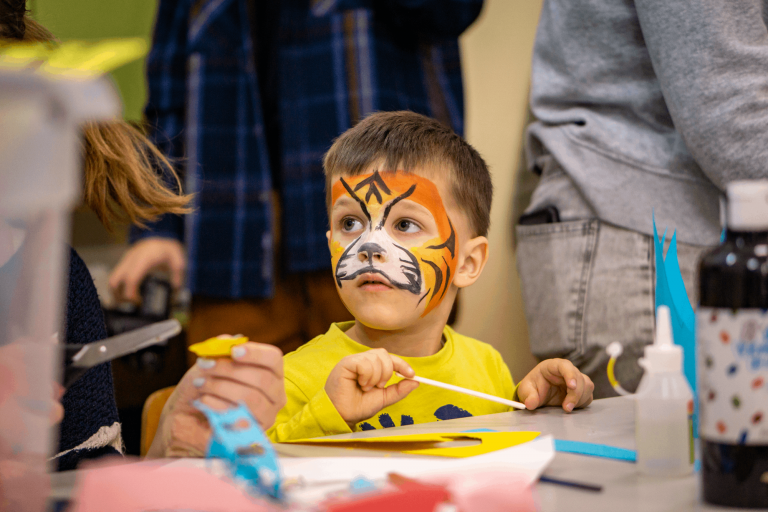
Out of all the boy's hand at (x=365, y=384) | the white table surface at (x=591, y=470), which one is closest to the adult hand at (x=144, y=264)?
the boy's hand at (x=365, y=384)

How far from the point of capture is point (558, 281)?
1.28m

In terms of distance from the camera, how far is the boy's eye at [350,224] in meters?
0.97

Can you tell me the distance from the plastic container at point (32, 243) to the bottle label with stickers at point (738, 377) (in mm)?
388

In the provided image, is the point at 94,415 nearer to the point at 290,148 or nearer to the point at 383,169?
the point at 383,169

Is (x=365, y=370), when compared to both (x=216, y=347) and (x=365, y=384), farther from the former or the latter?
(x=216, y=347)

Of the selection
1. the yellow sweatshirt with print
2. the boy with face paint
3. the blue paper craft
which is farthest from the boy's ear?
the blue paper craft

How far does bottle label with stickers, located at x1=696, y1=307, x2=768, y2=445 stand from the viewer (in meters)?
0.43

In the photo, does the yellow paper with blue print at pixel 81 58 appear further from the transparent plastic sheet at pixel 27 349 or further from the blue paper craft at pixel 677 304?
the blue paper craft at pixel 677 304

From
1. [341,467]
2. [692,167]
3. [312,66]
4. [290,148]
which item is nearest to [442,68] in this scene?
[312,66]

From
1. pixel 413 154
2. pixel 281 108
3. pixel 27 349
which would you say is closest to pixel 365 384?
pixel 413 154

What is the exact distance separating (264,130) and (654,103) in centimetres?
90

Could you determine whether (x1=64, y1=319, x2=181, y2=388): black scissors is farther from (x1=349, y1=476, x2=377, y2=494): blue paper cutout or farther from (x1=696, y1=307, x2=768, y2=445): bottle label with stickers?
(x1=696, y1=307, x2=768, y2=445): bottle label with stickers

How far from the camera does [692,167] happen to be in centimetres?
122

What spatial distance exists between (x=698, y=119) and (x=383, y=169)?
526 millimetres
